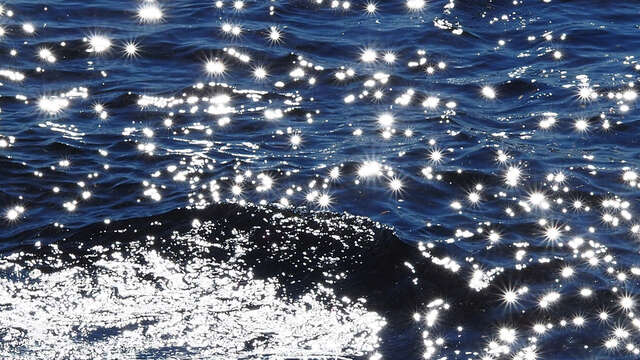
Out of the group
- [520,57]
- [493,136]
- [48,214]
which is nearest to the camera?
[48,214]

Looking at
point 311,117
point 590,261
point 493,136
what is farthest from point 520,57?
point 590,261

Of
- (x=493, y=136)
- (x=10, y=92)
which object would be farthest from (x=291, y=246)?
(x=10, y=92)

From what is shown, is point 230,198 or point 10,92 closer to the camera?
point 230,198

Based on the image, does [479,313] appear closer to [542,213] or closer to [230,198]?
[542,213]

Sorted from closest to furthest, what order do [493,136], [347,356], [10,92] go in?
[347,356], [493,136], [10,92]

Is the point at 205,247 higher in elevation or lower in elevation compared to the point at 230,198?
lower

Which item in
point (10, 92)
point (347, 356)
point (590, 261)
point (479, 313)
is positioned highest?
point (10, 92)
